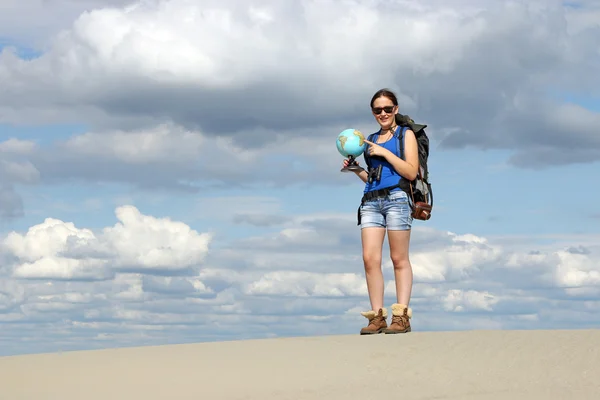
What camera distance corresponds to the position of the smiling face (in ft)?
32.8

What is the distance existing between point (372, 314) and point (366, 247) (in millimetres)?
766

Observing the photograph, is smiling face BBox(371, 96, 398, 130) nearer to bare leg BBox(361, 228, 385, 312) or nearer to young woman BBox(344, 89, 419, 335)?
young woman BBox(344, 89, 419, 335)

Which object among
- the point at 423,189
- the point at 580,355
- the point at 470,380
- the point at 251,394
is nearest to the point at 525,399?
the point at 470,380

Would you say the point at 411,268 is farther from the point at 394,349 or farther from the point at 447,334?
the point at 394,349

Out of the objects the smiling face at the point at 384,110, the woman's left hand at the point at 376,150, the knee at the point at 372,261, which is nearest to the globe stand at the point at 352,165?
the woman's left hand at the point at 376,150

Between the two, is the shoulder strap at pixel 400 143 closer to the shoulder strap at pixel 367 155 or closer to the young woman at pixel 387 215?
the young woman at pixel 387 215

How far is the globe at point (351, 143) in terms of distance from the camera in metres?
9.83

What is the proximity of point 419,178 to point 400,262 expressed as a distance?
983 mm

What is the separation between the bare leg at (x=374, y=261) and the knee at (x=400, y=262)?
0.18m

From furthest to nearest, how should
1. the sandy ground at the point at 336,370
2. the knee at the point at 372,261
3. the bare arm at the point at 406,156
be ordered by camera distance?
the knee at the point at 372,261 < the bare arm at the point at 406,156 < the sandy ground at the point at 336,370

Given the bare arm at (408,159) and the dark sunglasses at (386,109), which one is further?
the dark sunglasses at (386,109)

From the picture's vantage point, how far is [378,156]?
9.93 metres

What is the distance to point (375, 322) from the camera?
9.88 m

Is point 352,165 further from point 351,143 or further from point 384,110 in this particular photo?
point 384,110
